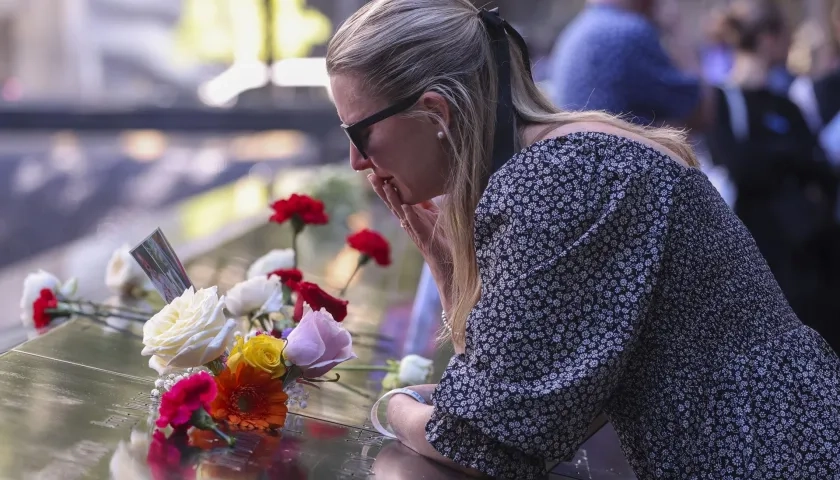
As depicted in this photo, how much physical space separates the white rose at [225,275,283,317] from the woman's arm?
315mm

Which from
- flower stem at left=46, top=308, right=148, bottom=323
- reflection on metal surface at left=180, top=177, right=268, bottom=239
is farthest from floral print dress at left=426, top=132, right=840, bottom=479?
reflection on metal surface at left=180, top=177, right=268, bottom=239

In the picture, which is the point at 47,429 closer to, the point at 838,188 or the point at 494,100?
the point at 494,100

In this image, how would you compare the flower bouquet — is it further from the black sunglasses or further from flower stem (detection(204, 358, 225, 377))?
the black sunglasses

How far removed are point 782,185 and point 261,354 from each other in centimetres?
294

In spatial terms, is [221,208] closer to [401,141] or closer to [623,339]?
[401,141]

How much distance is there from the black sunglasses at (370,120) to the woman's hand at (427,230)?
0.39ft

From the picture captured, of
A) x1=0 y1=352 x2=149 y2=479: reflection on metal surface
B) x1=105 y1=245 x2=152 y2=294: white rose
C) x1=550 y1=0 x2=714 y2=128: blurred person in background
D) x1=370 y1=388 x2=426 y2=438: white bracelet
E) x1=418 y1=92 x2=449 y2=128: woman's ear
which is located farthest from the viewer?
x1=550 y1=0 x2=714 y2=128: blurred person in background

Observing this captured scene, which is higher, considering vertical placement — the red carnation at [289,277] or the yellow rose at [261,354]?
the yellow rose at [261,354]

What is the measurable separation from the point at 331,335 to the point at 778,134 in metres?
2.89

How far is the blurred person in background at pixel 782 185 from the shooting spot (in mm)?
3783

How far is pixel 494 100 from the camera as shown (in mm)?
1493

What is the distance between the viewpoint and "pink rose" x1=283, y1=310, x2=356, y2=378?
145cm

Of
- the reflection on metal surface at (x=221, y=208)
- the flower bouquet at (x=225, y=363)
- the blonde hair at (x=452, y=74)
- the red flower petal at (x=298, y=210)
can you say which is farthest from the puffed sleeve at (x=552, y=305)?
the reflection on metal surface at (x=221, y=208)

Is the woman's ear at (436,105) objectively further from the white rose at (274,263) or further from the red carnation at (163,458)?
the white rose at (274,263)
